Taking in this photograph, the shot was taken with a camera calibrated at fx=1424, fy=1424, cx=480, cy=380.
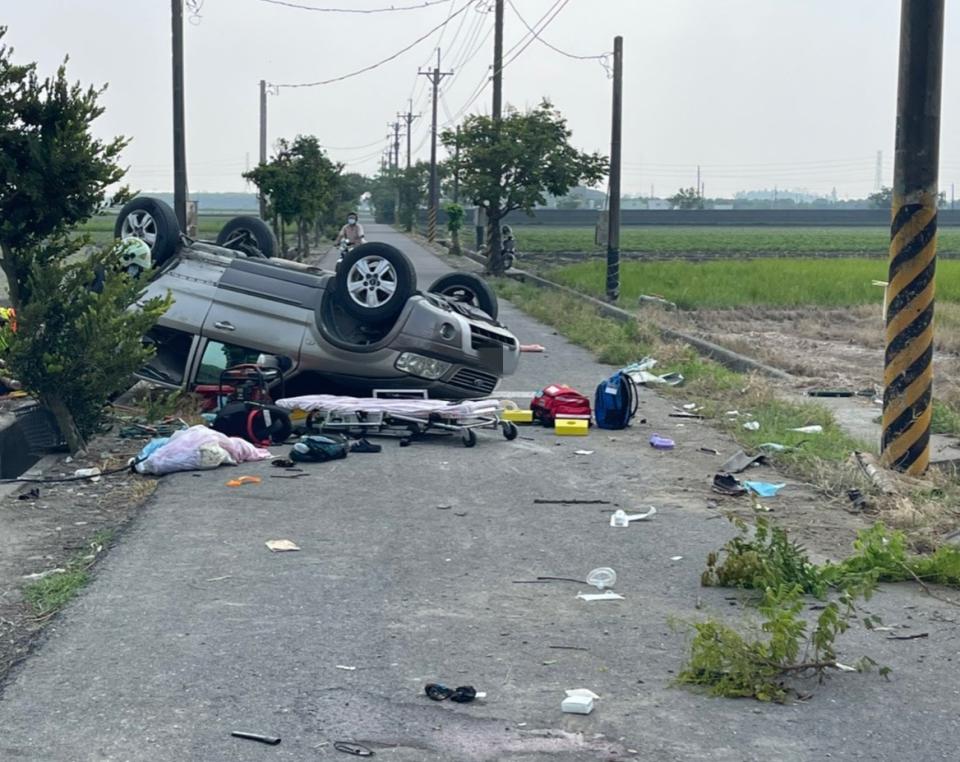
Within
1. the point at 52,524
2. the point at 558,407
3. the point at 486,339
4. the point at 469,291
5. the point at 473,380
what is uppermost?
the point at 469,291

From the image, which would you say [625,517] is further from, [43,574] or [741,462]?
[43,574]

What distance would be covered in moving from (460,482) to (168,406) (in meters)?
3.24

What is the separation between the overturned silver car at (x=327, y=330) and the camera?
12.9 meters

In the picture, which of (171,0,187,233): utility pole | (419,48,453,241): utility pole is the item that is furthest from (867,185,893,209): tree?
(171,0,187,233): utility pole

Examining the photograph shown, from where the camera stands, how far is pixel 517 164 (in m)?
38.1

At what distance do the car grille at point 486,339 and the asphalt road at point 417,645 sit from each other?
3.57 m

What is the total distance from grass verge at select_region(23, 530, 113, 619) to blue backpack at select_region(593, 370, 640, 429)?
5.79 meters

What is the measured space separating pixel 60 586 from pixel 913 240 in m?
6.51

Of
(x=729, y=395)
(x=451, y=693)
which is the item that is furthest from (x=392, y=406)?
(x=451, y=693)

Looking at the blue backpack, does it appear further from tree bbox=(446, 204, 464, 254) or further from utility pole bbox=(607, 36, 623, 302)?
tree bbox=(446, 204, 464, 254)

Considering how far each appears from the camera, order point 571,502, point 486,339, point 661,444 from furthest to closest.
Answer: point 486,339 → point 661,444 → point 571,502

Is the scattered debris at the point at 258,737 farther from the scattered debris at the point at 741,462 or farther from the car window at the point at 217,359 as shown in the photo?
the car window at the point at 217,359

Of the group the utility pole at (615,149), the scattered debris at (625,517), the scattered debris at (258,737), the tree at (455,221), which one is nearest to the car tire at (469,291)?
the scattered debris at (625,517)

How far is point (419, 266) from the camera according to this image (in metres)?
43.6
